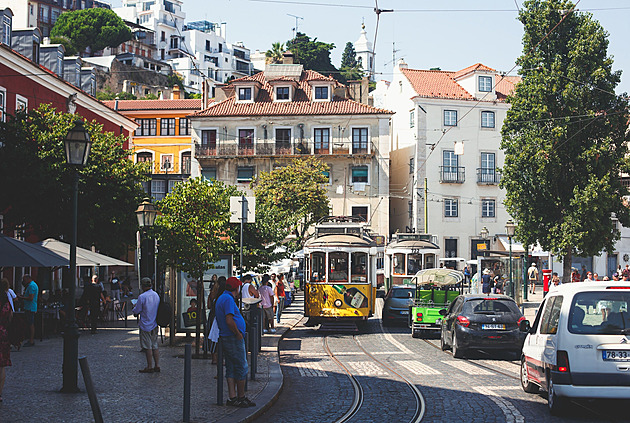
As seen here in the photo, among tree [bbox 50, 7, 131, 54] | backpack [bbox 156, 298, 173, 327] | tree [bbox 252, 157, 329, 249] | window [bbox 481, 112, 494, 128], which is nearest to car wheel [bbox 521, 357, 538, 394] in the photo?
backpack [bbox 156, 298, 173, 327]

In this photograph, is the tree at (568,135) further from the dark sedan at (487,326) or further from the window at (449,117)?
the window at (449,117)

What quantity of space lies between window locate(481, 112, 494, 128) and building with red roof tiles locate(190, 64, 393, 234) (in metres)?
7.32

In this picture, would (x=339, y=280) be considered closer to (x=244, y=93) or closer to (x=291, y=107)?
(x=291, y=107)

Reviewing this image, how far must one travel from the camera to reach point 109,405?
10.5 meters

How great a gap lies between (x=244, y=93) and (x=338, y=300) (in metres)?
37.9

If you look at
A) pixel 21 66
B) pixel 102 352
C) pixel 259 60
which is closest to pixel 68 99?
pixel 21 66

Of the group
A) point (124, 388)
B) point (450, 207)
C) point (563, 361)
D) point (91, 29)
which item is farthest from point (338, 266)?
point (91, 29)

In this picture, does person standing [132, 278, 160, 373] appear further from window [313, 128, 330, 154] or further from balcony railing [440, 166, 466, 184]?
balcony railing [440, 166, 466, 184]

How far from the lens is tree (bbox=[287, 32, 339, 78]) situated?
103m

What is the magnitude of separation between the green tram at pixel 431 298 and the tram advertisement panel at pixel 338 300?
5.68 feet

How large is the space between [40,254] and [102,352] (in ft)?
11.3

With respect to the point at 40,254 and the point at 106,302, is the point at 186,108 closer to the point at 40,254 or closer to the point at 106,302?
the point at 106,302

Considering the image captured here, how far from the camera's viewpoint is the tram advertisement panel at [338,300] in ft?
79.3

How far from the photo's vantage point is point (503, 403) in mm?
11195
